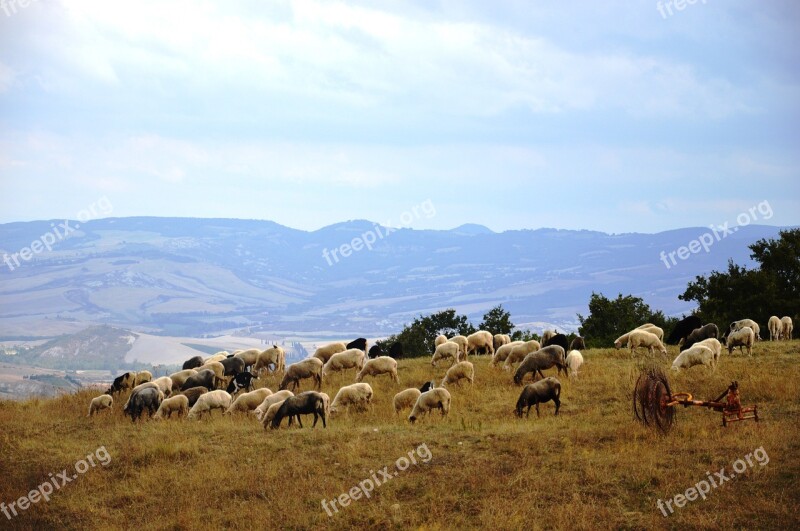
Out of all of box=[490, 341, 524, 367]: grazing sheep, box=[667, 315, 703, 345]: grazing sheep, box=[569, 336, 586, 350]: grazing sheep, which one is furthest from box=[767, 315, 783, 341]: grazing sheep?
box=[490, 341, 524, 367]: grazing sheep

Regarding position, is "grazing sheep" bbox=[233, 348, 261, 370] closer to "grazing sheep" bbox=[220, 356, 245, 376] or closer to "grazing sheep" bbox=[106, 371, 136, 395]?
"grazing sheep" bbox=[220, 356, 245, 376]

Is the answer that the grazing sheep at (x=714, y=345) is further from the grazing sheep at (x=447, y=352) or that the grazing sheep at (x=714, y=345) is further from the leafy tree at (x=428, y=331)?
the leafy tree at (x=428, y=331)

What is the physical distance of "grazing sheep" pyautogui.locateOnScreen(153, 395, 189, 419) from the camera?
2539 cm

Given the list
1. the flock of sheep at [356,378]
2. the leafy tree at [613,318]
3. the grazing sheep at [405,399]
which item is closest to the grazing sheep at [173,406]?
the flock of sheep at [356,378]

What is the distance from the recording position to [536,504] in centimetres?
1544

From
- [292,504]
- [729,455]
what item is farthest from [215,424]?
[729,455]

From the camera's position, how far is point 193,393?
26734 millimetres

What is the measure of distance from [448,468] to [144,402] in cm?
1289

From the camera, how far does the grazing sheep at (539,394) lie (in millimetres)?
21984

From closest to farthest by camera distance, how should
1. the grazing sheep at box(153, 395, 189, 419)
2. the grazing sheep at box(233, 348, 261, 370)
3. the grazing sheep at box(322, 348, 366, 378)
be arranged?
the grazing sheep at box(153, 395, 189, 419) → the grazing sheep at box(322, 348, 366, 378) → the grazing sheep at box(233, 348, 261, 370)

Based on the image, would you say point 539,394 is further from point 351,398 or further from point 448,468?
point 351,398

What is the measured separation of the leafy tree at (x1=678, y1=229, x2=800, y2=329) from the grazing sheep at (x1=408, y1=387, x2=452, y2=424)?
2622 centimetres

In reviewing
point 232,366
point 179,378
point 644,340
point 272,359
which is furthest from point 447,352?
point 179,378

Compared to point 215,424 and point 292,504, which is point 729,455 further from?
point 215,424
